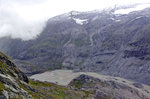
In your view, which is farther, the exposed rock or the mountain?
the exposed rock

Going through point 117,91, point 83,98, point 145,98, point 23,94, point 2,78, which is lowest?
point 145,98

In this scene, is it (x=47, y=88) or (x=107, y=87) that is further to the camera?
(x=107, y=87)

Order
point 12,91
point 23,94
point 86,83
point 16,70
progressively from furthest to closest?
point 86,83 < point 16,70 < point 23,94 < point 12,91

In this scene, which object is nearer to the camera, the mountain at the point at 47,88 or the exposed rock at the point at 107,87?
the mountain at the point at 47,88

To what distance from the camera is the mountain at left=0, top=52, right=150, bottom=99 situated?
127ft

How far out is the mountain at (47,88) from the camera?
38625 mm

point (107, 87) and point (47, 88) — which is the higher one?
point (47, 88)

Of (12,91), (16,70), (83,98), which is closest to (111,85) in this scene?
(83,98)

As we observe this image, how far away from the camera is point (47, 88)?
113 metres

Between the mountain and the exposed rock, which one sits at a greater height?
the mountain

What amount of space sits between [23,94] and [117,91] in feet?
419

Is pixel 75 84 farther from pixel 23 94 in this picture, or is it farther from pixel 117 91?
pixel 23 94

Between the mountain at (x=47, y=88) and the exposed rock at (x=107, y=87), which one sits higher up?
the mountain at (x=47, y=88)

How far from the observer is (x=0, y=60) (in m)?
48.5
